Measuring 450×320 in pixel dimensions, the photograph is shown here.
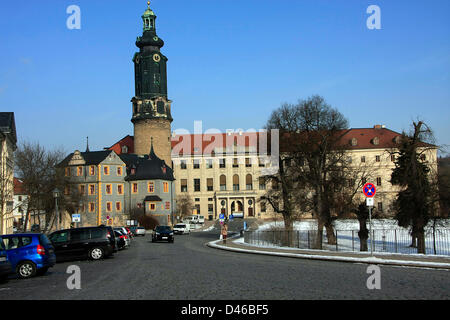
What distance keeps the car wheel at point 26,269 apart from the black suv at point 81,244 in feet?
24.2

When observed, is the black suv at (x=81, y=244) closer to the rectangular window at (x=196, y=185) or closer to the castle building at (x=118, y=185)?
the castle building at (x=118, y=185)

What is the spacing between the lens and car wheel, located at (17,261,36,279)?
19.8 metres

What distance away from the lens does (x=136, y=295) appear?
12.8 m

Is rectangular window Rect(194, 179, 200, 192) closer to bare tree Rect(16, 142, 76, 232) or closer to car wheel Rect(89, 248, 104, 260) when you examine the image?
bare tree Rect(16, 142, 76, 232)

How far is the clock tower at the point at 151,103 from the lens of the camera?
103 m

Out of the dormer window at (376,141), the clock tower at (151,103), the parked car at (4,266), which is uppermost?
the clock tower at (151,103)

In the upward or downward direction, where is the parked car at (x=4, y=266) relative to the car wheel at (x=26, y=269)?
upward

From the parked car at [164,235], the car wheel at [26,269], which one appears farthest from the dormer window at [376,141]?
the car wheel at [26,269]

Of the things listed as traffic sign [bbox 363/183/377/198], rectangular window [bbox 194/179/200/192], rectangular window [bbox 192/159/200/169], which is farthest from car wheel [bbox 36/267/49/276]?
rectangular window [bbox 192/159/200/169]

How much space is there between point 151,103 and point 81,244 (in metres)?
76.8

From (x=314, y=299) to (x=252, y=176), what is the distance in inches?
3971

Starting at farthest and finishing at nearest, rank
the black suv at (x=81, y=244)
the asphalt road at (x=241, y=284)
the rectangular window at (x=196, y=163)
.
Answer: the rectangular window at (x=196, y=163), the black suv at (x=81, y=244), the asphalt road at (x=241, y=284)

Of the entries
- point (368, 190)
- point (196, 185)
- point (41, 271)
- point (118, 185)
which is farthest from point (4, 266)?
point (196, 185)
